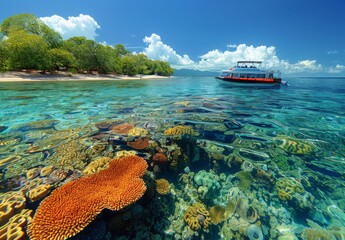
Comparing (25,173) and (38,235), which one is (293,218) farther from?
(25,173)

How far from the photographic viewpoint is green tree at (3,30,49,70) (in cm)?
3278

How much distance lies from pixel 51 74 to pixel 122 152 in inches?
1861

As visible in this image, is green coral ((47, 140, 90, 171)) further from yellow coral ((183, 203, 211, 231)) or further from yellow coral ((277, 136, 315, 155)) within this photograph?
yellow coral ((277, 136, 315, 155))

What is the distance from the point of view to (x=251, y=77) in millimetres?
33031

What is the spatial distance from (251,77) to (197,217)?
116 feet

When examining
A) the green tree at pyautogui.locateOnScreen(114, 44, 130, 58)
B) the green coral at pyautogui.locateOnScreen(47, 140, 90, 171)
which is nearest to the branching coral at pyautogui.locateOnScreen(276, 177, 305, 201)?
the green coral at pyautogui.locateOnScreen(47, 140, 90, 171)

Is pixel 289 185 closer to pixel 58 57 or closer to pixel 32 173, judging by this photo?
pixel 32 173

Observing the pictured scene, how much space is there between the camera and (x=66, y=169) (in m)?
4.01

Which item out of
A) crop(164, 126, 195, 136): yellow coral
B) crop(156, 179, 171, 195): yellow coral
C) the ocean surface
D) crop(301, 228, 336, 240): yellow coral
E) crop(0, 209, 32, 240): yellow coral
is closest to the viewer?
crop(0, 209, 32, 240): yellow coral

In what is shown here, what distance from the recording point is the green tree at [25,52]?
32781 millimetres

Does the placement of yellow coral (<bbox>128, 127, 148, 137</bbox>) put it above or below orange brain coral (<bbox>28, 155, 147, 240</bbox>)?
below

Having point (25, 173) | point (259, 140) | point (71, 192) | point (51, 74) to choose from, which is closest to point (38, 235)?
point (71, 192)

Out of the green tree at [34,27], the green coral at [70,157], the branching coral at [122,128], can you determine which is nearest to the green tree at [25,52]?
the green tree at [34,27]

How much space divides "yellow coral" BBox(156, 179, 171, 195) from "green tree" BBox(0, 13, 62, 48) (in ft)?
185
